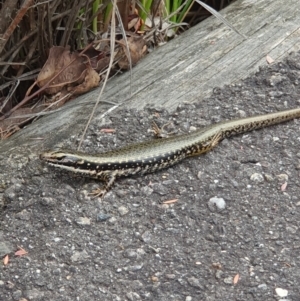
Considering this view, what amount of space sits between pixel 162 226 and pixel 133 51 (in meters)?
1.57

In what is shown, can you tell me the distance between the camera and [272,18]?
5.19 metres

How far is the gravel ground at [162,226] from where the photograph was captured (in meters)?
3.34

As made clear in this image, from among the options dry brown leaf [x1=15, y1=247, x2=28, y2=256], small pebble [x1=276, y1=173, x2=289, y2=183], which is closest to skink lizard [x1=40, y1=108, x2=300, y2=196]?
small pebble [x1=276, y1=173, x2=289, y2=183]

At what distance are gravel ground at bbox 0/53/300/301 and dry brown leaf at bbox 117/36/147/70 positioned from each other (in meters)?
0.50

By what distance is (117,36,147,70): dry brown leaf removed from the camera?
4.68 m

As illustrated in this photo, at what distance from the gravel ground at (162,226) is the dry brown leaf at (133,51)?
1.65 feet

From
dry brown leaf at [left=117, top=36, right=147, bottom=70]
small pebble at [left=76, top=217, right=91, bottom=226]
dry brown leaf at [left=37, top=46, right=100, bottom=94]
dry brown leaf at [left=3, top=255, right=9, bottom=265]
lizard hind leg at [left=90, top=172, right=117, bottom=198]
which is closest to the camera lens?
dry brown leaf at [left=3, top=255, right=9, bottom=265]

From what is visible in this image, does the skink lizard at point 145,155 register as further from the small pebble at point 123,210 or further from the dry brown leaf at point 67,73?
the dry brown leaf at point 67,73

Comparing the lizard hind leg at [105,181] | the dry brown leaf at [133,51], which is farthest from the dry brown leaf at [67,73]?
the lizard hind leg at [105,181]

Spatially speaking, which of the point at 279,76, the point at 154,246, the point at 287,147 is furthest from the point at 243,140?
the point at 154,246

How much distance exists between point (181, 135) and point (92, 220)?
2.81ft

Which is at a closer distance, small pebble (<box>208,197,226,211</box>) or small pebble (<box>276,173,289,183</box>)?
small pebble (<box>208,197,226,211</box>)

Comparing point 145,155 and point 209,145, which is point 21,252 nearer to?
point 145,155

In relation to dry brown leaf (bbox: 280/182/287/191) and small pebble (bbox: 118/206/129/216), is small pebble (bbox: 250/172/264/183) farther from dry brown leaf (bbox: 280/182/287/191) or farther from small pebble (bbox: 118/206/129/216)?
small pebble (bbox: 118/206/129/216)
